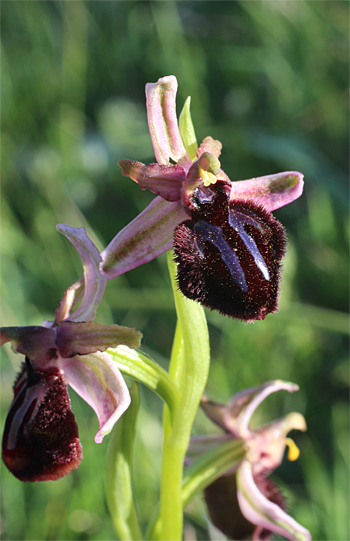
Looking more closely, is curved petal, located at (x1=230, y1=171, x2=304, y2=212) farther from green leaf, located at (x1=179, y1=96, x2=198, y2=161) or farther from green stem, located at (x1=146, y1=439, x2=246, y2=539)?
green stem, located at (x1=146, y1=439, x2=246, y2=539)

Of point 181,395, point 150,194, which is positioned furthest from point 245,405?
point 150,194

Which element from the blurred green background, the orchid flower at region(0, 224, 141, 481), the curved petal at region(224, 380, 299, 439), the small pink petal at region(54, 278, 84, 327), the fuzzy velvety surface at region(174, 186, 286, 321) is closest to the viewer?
the fuzzy velvety surface at region(174, 186, 286, 321)

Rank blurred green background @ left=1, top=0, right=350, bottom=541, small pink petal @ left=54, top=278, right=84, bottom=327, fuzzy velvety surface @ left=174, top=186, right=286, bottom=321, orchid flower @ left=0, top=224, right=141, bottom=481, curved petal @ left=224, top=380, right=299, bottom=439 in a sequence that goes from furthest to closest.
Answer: blurred green background @ left=1, top=0, right=350, bottom=541, curved petal @ left=224, top=380, right=299, bottom=439, small pink petal @ left=54, top=278, right=84, bottom=327, orchid flower @ left=0, top=224, right=141, bottom=481, fuzzy velvety surface @ left=174, top=186, right=286, bottom=321

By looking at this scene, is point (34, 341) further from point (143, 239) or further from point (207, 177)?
point (207, 177)

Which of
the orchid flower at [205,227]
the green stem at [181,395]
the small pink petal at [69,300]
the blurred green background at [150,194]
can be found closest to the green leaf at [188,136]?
the orchid flower at [205,227]

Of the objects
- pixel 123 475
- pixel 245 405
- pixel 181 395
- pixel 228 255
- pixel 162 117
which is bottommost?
pixel 245 405

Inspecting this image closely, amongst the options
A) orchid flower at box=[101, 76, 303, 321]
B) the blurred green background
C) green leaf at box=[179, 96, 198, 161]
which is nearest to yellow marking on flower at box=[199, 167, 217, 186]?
orchid flower at box=[101, 76, 303, 321]
